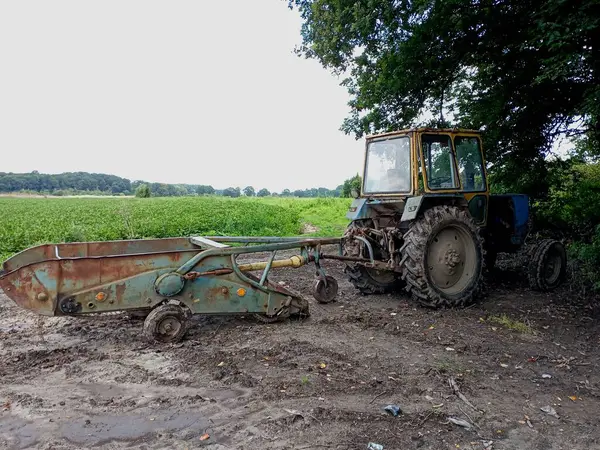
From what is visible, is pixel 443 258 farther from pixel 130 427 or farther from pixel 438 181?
pixel 130 427

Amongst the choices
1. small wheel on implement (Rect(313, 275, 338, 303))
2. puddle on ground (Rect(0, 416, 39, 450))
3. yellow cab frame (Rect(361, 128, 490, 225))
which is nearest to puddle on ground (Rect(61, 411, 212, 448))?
puddle on ground (Rect(0, 416, 39, 450))

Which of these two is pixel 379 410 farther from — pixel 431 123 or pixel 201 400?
pixel 431 123

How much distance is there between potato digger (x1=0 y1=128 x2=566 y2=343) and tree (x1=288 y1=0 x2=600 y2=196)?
179 centimetres

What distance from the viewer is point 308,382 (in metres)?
3.68

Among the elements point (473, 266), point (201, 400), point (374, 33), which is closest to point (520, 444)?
point (201, 400)

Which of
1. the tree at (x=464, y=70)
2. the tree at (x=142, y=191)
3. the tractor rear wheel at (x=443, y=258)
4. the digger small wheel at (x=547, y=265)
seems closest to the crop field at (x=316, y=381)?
the tractor rear wheel at (x=443, y=258)

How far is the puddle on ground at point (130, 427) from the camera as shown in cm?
292

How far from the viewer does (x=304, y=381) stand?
3695 mm

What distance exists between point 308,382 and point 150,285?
175 cm

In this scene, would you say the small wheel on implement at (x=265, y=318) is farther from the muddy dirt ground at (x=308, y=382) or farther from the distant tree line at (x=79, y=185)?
the distant tree line at (x=79, y=185)

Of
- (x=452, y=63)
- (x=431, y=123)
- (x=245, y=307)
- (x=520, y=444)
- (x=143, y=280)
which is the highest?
(x=452, y=63)

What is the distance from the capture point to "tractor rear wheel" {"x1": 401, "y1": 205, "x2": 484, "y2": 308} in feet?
18.8

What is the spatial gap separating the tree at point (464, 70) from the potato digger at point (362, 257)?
1.79 m

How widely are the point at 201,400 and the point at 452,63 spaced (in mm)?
6821
